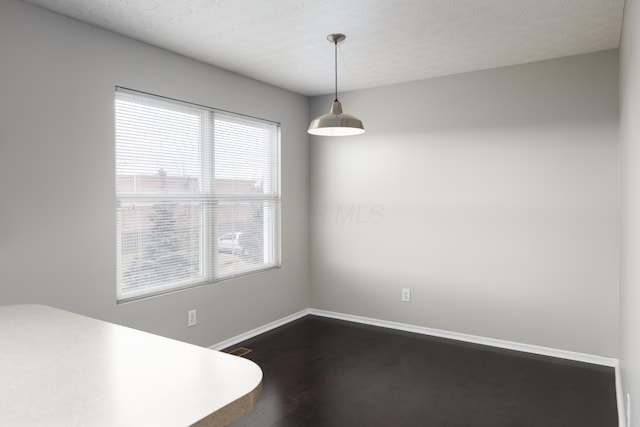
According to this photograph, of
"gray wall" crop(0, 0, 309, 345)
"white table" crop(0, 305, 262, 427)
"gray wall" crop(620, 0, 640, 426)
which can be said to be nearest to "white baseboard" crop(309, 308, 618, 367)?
"gray wall" crop(620, 0, 640, 426)

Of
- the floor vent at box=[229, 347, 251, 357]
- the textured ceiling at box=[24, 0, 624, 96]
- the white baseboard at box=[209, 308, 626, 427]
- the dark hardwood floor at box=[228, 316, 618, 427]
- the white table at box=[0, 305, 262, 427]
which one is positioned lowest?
the dark hardwood floor at box=[228, 316, 618, 427]

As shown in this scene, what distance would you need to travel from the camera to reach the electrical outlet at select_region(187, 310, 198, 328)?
3718mm

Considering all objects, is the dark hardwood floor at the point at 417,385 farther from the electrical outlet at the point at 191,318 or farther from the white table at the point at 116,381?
the white table at the point at 116,381

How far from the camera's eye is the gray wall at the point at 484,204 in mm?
3625

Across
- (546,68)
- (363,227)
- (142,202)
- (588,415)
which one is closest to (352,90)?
(363,227)

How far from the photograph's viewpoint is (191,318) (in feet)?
12.3

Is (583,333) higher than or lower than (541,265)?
lower

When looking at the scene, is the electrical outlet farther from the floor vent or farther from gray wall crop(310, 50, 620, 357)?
gray wall crop(310, 50, 620, 357)

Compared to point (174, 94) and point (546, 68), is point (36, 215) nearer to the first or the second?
point (174, 94)

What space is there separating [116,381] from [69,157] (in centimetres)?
223

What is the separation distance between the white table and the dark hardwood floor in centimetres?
158

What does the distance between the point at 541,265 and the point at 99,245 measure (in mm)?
3567

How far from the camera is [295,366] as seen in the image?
360cm

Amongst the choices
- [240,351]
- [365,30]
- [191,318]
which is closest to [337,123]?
[365,30]
